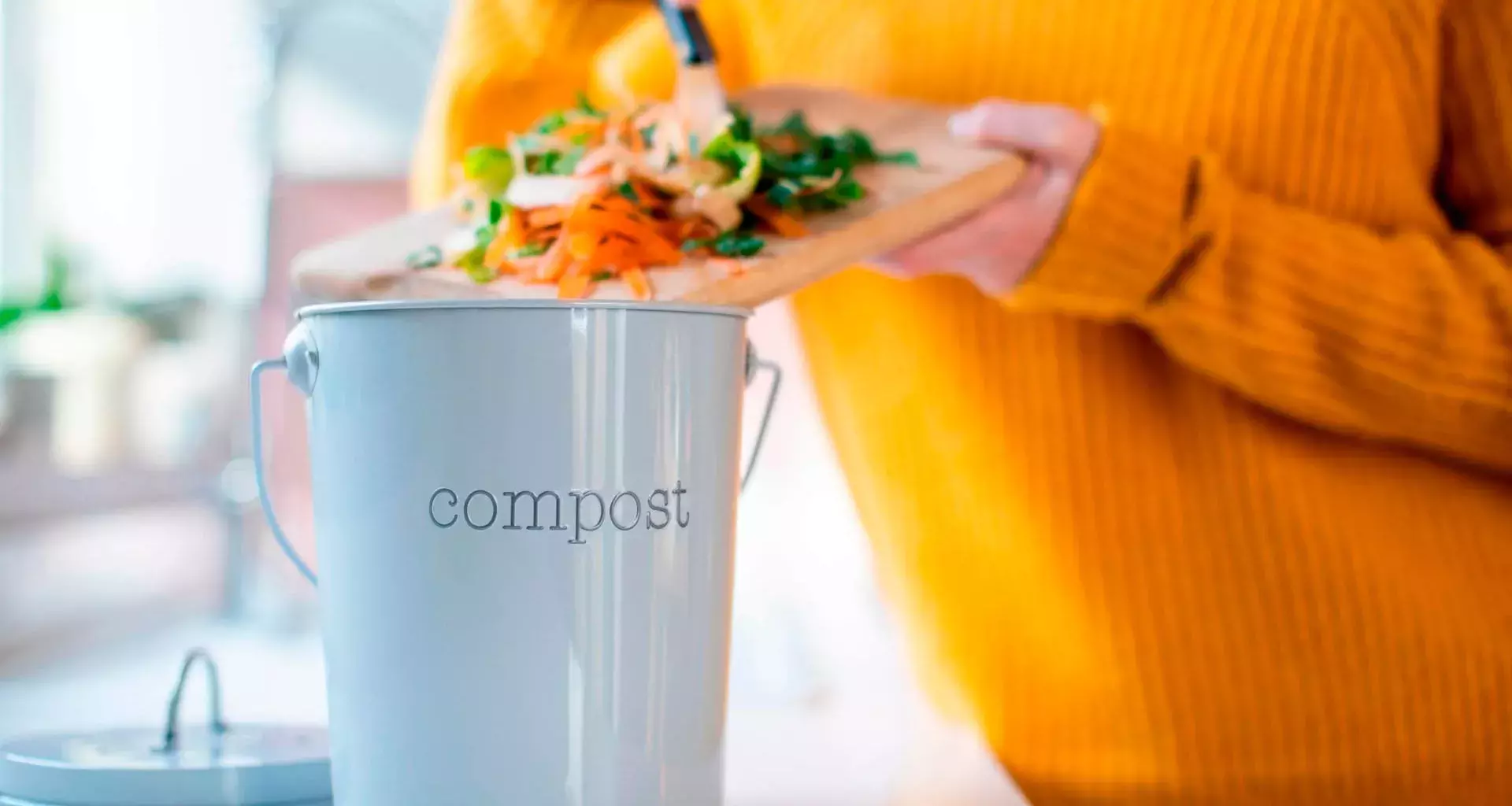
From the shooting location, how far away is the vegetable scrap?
53 centimetres

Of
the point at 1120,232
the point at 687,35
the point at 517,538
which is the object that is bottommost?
the point at 517,538

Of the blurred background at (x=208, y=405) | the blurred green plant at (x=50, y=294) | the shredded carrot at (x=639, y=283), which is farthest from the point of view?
the blurred green plant at (x=50, y=294)

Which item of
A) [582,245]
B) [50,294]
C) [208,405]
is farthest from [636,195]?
[208,405]

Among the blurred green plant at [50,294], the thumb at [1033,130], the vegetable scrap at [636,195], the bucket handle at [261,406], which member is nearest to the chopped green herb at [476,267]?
the vegetable scrap at [636,195]

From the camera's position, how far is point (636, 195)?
569 mm

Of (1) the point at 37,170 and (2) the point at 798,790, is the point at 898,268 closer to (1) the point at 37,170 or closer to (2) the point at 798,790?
(2) the point at 798,790

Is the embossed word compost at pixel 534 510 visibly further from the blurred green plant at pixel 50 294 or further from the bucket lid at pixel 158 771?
the blurred green plant at pixel 50 294

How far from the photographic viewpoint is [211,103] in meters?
2.56

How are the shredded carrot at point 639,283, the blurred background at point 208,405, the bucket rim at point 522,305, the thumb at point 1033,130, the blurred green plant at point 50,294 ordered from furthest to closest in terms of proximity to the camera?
the blurred green plant at point 50,294 < the blurred background at point 208,405 < the thumb at point 1033,130 < the shredded carrot at point 639,283 < the bucket rim at point 522,305

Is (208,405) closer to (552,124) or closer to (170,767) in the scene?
(552,124)

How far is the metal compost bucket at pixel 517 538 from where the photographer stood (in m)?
0.39

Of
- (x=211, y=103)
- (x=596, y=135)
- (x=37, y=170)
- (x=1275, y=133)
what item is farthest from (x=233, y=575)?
(x=1275, y=133)

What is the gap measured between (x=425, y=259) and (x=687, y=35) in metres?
0.21

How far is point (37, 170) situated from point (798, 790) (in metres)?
2.08
